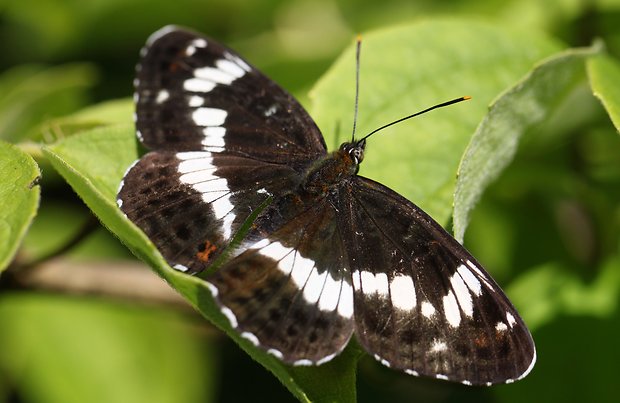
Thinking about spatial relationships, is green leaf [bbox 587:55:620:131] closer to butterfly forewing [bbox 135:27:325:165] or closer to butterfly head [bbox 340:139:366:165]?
butterfly head [bbox 340:139:366:165]

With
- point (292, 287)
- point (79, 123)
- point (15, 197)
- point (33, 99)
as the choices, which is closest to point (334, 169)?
point (292, 287)

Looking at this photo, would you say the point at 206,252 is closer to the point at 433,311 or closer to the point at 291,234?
the point at 291,234

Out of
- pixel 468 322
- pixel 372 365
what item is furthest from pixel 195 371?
pixel 468 322

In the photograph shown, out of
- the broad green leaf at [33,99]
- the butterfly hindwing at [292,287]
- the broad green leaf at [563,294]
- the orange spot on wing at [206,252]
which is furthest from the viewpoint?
the broad green leaf at [33,99]

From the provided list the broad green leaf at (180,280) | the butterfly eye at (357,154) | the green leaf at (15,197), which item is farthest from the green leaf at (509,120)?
the green leaf at (15,197)

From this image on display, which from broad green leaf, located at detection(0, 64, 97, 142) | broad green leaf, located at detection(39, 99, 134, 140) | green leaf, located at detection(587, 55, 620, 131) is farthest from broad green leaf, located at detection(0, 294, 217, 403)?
green leaf, located at detection(587, 55, 620, 131)

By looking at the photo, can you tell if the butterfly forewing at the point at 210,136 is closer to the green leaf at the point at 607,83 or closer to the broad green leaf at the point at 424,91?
the broad green leaf at the point at 424,91
